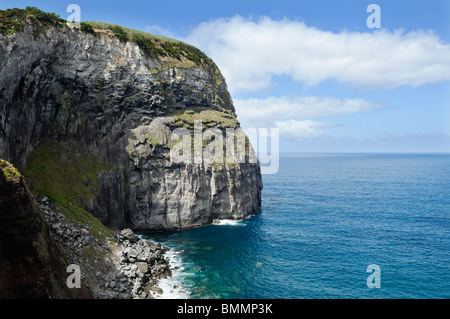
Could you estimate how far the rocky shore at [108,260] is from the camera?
4275 cm

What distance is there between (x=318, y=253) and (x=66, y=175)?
56092 mm

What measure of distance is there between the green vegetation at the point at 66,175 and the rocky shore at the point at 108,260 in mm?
3553

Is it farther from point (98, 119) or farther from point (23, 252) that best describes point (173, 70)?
point (23, 252)

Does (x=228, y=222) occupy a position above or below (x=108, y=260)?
below

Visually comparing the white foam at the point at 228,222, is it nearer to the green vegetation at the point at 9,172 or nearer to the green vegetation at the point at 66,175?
the green vegetation at the point at 66,175

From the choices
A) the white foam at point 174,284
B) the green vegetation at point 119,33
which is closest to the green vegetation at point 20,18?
the green vegetation at point 119,33

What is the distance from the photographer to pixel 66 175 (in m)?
63.4

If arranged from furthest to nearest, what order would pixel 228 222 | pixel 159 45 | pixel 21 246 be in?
pixel 159 45, pixel 228 222, pixel 21 246

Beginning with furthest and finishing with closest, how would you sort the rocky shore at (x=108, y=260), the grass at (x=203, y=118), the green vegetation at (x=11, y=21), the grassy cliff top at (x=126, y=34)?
1. the grass at (x=203, y=118)
2. the grassy cliff top at (x=126, y=34)
3. the green vegetation at (x=11, y=21)
4. the rocky shore at (x=108, y=260)

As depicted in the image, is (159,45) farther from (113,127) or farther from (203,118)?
(113,127)

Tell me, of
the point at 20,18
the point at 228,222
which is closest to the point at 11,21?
the point at 20,18
